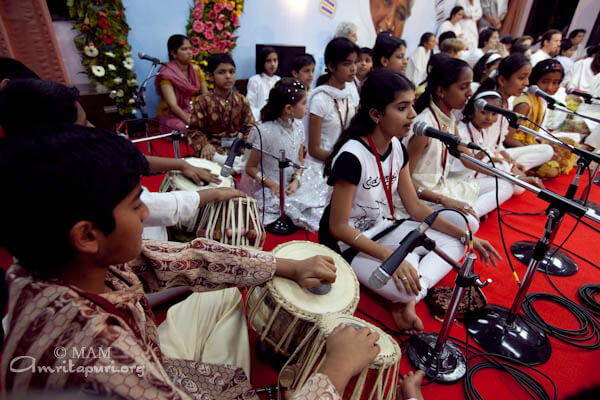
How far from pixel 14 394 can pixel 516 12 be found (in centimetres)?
1375

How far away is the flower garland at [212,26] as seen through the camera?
4.71m

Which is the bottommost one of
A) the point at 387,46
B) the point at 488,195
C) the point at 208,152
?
the point at 488,195

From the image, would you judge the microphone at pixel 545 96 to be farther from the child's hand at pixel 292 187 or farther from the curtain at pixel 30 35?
the curtain at pixel 30 35

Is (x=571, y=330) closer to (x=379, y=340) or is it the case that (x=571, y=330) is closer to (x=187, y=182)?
(x=379, y=340)

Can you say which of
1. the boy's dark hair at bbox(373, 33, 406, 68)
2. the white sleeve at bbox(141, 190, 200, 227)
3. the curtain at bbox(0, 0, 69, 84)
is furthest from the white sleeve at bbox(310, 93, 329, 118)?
the curtain at bbox(0, 0, 69, 84)

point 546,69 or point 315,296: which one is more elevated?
point 546,69

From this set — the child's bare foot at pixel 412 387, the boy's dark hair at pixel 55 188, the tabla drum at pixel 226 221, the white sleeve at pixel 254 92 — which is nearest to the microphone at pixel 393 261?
the child's bare foot at pixel 412 387

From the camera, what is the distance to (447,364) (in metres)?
1.70

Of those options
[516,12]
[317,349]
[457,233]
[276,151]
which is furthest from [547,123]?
[516,12]

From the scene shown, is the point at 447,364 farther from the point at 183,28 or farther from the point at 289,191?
the point at 183,28

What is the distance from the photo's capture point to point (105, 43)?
4.05 m

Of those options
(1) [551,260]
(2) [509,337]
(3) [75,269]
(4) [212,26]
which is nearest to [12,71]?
(3) [75,269]

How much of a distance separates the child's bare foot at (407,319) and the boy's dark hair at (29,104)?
1.89m

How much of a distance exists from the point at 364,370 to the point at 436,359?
0.84m
